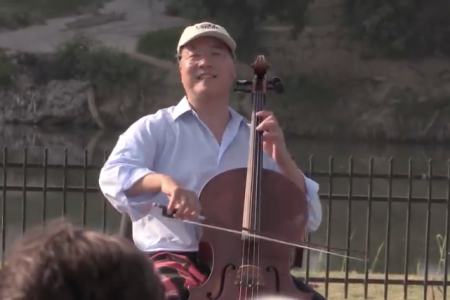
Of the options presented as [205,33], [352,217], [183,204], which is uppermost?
[205,33]

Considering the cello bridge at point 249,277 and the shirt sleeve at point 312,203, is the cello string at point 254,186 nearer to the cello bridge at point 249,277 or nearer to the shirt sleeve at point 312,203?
the cello bridge at point 249,277

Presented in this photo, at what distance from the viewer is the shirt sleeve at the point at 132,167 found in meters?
2.73

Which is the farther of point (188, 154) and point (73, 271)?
point (188, 154)

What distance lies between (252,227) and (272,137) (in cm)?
29

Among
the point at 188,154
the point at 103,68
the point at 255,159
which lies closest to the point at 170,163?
the point at 188,154

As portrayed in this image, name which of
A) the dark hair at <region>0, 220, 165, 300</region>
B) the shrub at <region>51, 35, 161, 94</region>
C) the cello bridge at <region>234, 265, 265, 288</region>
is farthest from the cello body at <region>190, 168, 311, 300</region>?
the shrub at <region>51, 35, 161, 94</region>

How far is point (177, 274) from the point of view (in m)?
2.63

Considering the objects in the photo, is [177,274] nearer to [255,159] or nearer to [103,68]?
[255,159]

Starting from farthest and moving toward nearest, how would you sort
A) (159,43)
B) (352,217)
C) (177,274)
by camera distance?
1. (159,43)
2. (352,217)
3. (177,274)

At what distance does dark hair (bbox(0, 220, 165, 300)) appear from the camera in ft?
3.78

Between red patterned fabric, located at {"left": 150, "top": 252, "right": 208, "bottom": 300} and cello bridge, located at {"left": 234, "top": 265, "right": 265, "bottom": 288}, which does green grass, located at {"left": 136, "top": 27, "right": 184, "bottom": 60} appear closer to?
red patterned fabric, located at {"left": 150, "top": 252, "right": 208, "bottom": 300}

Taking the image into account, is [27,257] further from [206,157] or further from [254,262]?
[206,157]

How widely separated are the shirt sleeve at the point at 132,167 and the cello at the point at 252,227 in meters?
0.20

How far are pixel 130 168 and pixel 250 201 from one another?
0.38 meters
